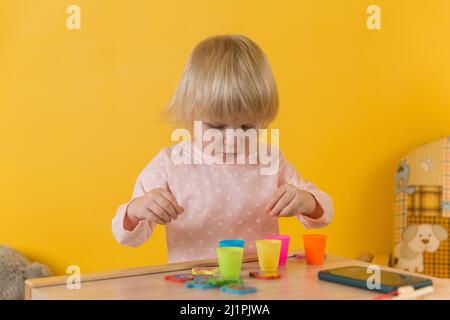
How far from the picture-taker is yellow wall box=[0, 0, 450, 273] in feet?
5.20

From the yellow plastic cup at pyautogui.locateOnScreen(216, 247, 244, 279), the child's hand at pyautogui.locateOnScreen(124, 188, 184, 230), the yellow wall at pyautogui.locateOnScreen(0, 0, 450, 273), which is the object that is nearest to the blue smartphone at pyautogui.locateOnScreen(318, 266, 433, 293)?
the yellow plastic cup at pyautogui.locateOnScreen(216, 247, 244, 279)

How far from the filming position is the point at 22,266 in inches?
60.1

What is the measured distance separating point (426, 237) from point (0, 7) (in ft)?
4.29

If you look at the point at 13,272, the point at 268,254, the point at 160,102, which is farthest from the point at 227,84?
the point at 13,272

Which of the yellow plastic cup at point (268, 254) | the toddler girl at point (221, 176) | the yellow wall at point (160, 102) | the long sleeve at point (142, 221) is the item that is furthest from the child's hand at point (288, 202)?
the yellow wall at point (160, 102)

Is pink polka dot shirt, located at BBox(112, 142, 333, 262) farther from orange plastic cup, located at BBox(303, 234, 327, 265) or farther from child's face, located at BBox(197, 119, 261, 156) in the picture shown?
orange plastic cup, located at BBox(303, 234, 327, 265)

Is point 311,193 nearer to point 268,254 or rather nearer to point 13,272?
point 268,254

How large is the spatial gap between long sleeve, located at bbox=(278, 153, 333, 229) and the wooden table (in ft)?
0.81

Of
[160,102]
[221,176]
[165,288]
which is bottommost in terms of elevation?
[165,288]

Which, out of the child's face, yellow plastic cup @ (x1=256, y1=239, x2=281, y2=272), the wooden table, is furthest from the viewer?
the child's face

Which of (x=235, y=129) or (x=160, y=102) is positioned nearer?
(x=235, y=129)

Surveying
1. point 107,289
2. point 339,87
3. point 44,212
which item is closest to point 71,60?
point 44,212

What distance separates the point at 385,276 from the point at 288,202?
25cm

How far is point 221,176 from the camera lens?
49.9 inches
